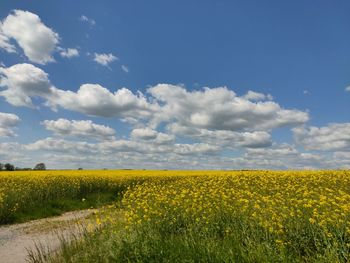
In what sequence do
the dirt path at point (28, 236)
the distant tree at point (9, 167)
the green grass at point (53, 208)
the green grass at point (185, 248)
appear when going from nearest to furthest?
the green grass at point (185, 248) < the dirt path at point (28, 236) < the green grass at point (53, 208) < the distant tree at point (9, 167)

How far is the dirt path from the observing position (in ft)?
35.1

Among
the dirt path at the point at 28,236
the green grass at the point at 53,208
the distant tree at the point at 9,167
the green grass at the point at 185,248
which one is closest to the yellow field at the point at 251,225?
the green grass at the point at 185,248

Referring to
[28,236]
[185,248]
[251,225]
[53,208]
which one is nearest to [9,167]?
[53,208]

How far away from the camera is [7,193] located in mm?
19859

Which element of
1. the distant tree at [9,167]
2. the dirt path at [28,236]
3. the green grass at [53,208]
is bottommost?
the dirt path at [28,236]

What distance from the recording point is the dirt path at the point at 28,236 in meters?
10.7

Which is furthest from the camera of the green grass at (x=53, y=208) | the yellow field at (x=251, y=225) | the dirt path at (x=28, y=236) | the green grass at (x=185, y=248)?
the green grass at (x=53, y=208)

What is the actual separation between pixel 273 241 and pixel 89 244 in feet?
13.6

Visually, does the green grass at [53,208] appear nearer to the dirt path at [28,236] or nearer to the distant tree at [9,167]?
the dirt path at [28,236]

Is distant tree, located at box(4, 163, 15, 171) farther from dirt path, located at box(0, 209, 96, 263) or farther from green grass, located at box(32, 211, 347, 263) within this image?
green grass, located at box(32, 211, 347, 263)

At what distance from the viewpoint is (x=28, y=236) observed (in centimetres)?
1391

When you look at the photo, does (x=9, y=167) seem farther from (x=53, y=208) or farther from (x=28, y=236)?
(x=28, y=236)

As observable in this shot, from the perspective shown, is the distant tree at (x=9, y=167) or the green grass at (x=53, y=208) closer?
the green grass at (x=53, y=208)

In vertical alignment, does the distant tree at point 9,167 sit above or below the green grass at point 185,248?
above
